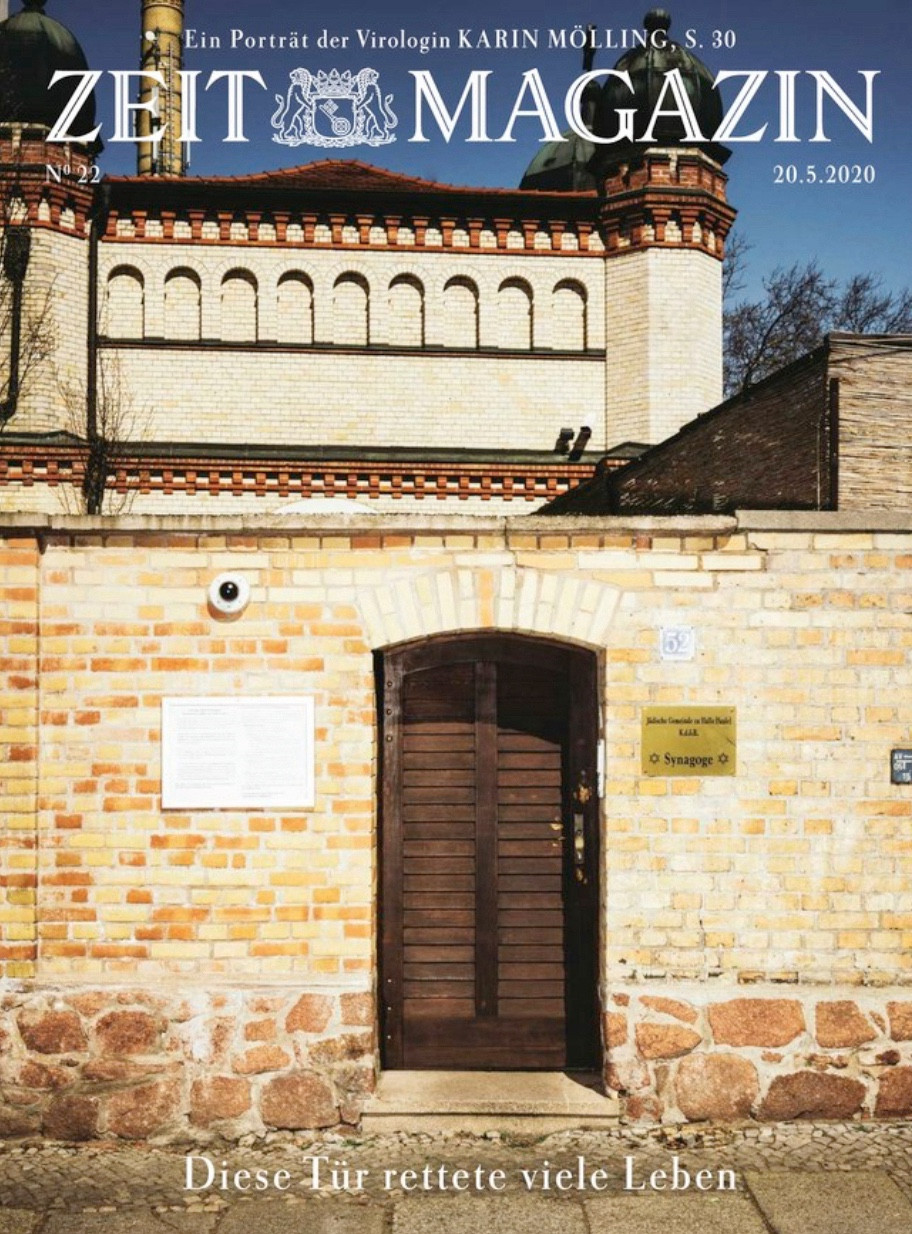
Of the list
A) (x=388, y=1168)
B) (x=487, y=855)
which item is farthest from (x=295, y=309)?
(x=388, y=1168)

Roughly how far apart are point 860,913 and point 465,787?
6.71ft

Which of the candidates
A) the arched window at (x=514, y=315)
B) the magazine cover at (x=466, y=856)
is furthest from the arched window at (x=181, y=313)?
the magazine cover at (x=466, y=856)

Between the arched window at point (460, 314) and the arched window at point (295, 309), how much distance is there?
2105mm

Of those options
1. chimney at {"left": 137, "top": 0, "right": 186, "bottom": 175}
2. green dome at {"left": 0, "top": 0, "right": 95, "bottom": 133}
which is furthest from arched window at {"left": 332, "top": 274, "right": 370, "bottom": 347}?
chimney at {"left": 137, "top": 0, "right": 186, "bottom": 175}

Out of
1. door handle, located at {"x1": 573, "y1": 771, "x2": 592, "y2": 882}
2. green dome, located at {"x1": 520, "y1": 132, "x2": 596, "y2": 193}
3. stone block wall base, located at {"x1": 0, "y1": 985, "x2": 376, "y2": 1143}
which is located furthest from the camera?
green dome, located at {"x1": 520, "y1": 132, "x2": 596, "y2": 193}

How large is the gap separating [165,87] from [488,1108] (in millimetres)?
22486

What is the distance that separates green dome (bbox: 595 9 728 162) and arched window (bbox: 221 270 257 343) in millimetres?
5900

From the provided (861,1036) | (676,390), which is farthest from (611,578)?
(676,390)

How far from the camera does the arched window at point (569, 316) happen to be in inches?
674

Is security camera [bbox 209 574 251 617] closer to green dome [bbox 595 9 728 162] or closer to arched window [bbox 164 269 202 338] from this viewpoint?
arched window [bbox 164 269 202 338]

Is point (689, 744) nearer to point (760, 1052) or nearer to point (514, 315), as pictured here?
point (760, 1052)

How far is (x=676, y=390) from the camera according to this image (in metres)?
16.5

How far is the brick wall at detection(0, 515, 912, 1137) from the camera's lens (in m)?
5.27

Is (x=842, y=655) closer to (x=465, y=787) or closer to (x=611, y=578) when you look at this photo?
(x=611, y=578)
